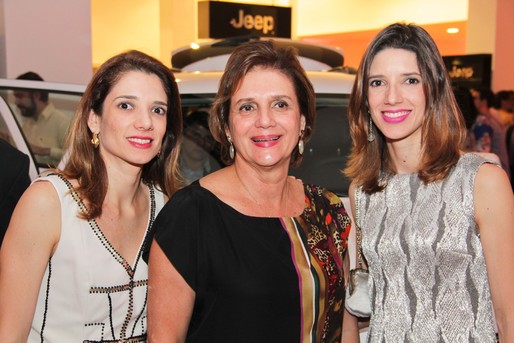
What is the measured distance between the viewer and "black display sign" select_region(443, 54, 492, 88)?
13.0m

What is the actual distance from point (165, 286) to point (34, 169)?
177cm

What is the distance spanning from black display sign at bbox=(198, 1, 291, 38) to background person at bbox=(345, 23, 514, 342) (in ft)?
31.4

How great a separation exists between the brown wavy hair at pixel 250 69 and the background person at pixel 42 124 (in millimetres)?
1592

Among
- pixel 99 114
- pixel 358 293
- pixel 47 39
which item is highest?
pixel 47 39

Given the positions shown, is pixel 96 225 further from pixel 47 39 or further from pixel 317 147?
pixel 47 39

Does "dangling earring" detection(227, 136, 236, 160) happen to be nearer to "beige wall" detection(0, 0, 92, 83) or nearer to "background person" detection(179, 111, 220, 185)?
"background person" detection(179, 111, 220, 185)

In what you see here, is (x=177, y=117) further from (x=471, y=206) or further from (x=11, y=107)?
(x=11, y=107)

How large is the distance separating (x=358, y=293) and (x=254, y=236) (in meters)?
0.49

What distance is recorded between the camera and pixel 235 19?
12.4 metres

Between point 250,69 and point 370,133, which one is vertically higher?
point 250,69

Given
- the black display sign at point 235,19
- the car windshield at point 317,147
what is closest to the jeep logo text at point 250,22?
the black display sign at point 235,19

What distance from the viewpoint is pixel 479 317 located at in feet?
7.97

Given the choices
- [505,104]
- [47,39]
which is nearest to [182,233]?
[47,39]

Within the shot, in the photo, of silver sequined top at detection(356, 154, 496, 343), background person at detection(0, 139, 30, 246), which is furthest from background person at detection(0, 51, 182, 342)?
silver sequined top at detection(356, 154, 496, 343)
